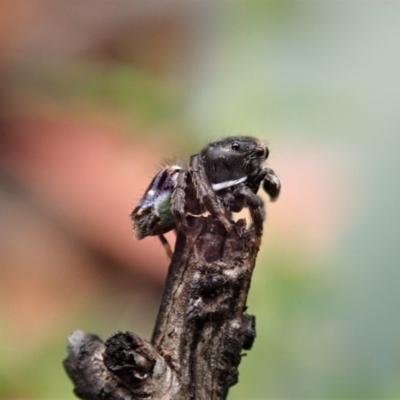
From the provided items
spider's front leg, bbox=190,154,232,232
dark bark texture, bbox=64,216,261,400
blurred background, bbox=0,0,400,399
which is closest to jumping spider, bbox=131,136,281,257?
spider's front leg, bbox=190,154,232,232

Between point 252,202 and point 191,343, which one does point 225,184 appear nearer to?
point 252,202

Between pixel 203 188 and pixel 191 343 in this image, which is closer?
pixel 191 343

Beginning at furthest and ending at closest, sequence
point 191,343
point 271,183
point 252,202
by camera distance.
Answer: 1. point 271,183
2. point 252,202
3. point 191,343

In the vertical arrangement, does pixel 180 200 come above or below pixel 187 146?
below

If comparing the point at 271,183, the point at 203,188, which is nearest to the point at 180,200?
the point at 203,188

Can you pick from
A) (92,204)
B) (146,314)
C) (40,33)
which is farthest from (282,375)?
(40,33)

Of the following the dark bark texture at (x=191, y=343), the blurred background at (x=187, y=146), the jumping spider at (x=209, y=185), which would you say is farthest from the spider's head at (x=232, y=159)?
the blurred background at (x=187, y=146)

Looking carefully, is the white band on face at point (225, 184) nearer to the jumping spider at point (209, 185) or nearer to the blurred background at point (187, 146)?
the jumping spider at point (209, 185)
